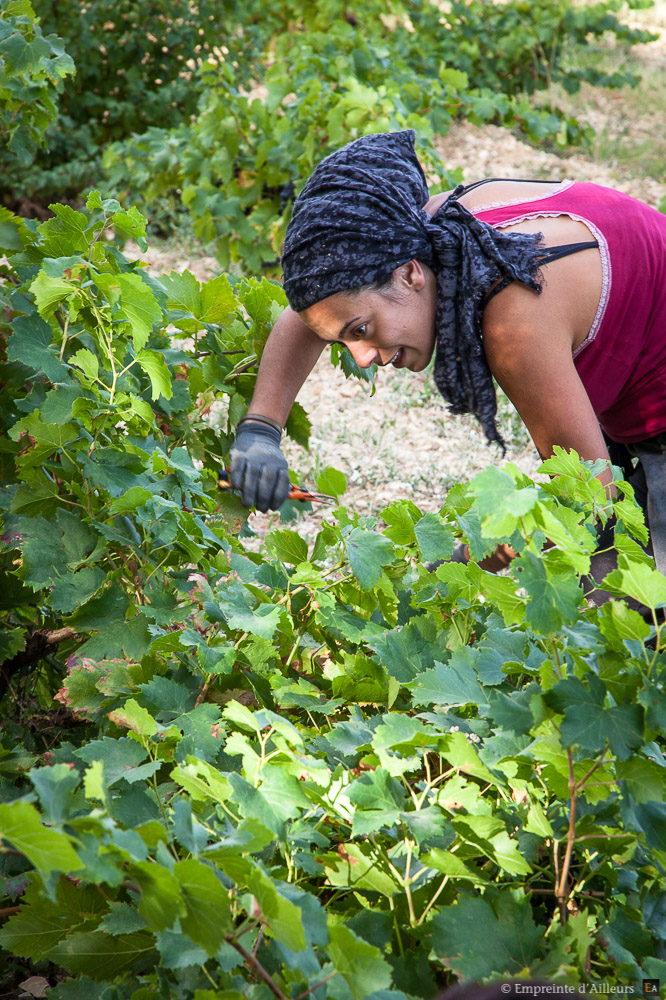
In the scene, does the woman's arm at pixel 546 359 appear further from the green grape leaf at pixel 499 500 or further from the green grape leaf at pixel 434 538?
the green grape leaf at pixel 499 500

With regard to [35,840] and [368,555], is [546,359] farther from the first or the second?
[35,840]

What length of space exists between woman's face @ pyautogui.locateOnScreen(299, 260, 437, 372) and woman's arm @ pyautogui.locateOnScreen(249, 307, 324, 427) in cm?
7

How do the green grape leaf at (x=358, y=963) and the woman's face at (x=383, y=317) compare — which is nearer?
the green grape leaf at (x=358, y=963)

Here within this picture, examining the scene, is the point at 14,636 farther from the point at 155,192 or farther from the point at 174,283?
the point at 155,192

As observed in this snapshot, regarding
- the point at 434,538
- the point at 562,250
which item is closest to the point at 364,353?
the point at 562,250

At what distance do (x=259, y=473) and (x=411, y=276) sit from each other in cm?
52

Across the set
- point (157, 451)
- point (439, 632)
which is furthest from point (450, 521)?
point (157, 451)

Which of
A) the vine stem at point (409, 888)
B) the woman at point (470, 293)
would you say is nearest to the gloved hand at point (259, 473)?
the woman at point (470, 293)

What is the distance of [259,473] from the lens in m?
1.84

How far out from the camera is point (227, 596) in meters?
1.26

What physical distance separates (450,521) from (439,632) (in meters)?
0.17

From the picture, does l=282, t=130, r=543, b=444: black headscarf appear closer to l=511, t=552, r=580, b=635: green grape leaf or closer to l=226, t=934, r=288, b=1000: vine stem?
l=511, t=552, r=580, b=635: green grape leaf

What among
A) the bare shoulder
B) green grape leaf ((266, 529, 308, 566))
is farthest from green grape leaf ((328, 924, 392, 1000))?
the bare shoulder

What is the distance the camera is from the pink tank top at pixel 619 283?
1.85 meters
